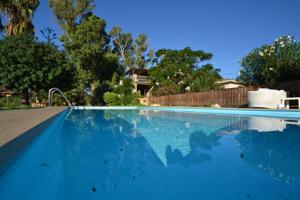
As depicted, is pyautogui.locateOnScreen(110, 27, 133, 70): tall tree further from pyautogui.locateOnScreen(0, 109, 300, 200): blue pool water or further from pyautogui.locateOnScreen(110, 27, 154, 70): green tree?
pyautogui.locateOnScreen(0, 109, 300, 200): blue pool water

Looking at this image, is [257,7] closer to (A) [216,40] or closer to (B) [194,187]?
(A) [216,40]

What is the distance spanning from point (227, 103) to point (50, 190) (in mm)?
14617

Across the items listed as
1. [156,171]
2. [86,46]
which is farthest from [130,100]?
[156,171]

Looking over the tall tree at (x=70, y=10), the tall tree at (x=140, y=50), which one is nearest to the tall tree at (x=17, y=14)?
the tall tree at (x=70, y=10)

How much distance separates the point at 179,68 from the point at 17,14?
17227mm

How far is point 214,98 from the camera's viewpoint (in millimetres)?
16656

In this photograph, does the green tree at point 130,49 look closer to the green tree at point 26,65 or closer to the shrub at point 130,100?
the shrub at point 130,100

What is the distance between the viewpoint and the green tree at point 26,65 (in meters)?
17.6

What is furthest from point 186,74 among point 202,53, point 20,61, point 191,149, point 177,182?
point 177,182

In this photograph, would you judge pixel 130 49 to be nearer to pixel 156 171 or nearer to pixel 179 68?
pixel 179 68

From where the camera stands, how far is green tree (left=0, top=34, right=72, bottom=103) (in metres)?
17.6

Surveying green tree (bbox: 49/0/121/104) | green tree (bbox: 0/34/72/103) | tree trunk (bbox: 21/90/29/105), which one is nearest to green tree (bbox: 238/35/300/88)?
green tree (bbox: 0/34/72/103)

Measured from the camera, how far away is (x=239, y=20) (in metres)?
20.8

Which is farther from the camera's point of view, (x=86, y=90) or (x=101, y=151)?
(x=86, y=90)
